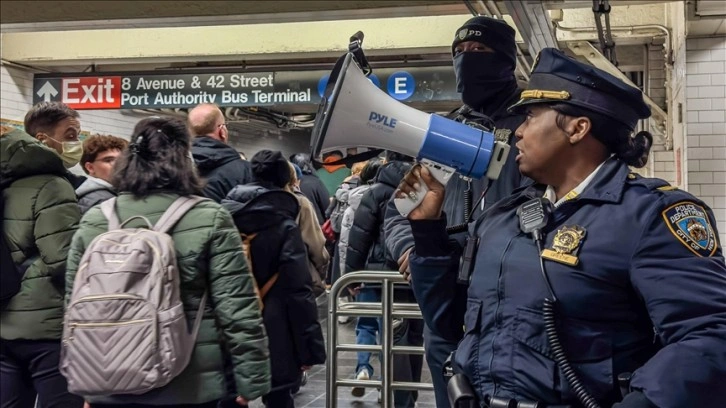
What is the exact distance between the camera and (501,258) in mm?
1700

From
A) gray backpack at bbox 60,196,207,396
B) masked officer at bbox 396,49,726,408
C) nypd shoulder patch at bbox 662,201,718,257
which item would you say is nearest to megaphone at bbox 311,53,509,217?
masked officer at bbox 396,49,726,408

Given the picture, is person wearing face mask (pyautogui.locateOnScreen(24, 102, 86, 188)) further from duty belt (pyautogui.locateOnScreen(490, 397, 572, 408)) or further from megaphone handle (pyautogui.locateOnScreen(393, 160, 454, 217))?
duty belt (pyautogui.locateOnScreen(490, 397, 572, 408))

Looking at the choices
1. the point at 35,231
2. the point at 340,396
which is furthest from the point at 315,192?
the point at 35,231

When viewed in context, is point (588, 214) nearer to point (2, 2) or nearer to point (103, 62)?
point (2, 2)

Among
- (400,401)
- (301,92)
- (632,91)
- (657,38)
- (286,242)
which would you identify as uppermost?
(657,38)

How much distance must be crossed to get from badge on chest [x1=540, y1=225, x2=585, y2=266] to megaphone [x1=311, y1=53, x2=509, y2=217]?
367mm

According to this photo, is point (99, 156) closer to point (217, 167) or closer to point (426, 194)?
point (217, 167)

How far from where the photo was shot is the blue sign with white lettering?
7535mm

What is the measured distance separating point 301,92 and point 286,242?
4.51 m

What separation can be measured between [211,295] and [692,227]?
157 centimetres

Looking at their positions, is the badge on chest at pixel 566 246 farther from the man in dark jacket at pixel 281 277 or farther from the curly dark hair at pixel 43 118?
the curly dark hair at pixel 43 118

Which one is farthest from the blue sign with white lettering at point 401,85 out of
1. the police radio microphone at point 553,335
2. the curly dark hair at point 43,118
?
the police radio microphone at point 553,335

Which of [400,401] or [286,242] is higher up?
[286,242]

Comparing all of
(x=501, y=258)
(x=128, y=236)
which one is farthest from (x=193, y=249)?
(x=501, y=258)
